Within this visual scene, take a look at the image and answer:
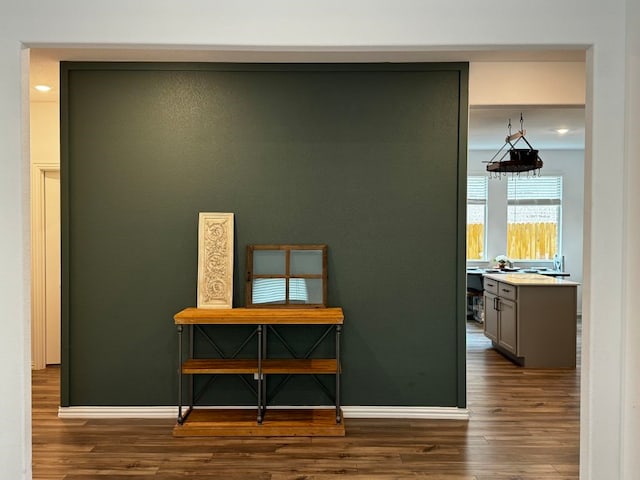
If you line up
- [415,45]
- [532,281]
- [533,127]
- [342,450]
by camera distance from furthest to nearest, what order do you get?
1. [533,127]
2. [532,281]
3. [342,450]
4. [415,45]

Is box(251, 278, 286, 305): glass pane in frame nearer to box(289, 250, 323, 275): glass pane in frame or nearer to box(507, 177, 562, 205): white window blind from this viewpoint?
box(289, 250, 323, 275): glass pane in frame

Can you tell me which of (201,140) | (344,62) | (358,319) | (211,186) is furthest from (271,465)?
(344,62)

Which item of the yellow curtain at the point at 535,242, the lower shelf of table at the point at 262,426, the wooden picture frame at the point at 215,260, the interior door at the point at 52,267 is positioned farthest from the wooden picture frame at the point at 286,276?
the yellow curtain at the point at 535,242

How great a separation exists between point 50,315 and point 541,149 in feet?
25.2

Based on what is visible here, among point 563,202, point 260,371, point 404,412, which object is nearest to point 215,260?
point 260,371

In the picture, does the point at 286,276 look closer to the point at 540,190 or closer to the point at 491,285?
the point at 491,285

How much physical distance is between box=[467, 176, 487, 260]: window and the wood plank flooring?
204 inches

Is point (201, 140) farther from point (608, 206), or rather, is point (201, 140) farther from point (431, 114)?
point (608, 206)

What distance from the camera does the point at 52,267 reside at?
5383 mm

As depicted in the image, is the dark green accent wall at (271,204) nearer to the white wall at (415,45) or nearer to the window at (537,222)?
the white wall at (415,45)

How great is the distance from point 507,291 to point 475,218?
12.2 ft

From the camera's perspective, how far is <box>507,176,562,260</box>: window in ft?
30.2

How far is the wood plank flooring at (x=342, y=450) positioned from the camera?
9.96ft

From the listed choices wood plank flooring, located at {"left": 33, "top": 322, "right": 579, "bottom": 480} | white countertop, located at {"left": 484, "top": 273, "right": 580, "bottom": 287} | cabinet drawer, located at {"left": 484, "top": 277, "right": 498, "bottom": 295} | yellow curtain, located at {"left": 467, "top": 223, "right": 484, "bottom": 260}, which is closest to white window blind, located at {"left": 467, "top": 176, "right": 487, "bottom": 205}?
yellow curtain, located at {"left": 467, "top": 223, "right": 484, "bottom": 260}
